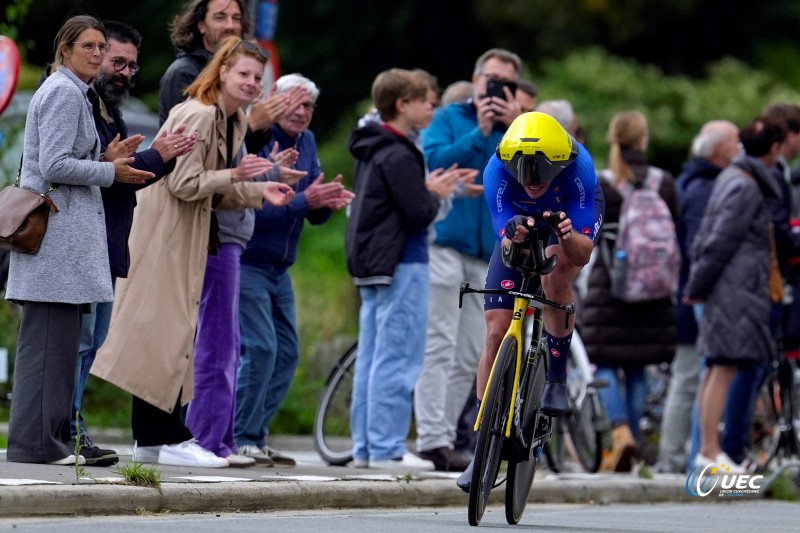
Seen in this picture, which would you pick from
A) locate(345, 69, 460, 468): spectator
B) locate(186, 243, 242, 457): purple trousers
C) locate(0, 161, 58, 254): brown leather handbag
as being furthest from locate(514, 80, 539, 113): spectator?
locate(0, 161, 58, 254): brown leather handbag

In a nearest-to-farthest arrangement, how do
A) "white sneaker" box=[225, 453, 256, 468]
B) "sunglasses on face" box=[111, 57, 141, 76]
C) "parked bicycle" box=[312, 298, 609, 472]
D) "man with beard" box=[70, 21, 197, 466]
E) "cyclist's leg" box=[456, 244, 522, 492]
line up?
"cyclist's leg" box=[456, 244, 522, 492] → "man with beard" box=[70, 21, 197, 466] → "sunglasses on face" box=[111, 57, 141, 76] → "white sneaker" box=[225, 453, 256, 468] → "parked bicycle" box=[312, 298, 609, 472]

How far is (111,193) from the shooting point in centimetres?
927

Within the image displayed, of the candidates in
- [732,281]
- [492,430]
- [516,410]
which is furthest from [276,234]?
[732,281]

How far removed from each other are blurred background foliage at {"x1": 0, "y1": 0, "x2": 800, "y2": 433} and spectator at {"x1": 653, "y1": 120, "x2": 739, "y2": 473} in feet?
25.1

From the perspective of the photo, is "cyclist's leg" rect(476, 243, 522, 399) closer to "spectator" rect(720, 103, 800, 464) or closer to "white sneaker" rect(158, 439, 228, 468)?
"white sneaker" rect(158, 439, 228, 468)

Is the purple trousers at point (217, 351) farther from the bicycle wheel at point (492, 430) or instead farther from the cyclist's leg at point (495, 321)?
the bicycle wheel at point (492, 430)

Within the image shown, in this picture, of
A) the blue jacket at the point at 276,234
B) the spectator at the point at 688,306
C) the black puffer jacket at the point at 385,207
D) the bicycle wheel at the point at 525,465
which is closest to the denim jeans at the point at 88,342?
the blue jacket at the point at 276,234

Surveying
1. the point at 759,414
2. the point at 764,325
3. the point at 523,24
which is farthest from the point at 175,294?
Result: the point at 523,24

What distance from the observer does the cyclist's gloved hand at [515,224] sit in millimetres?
8578

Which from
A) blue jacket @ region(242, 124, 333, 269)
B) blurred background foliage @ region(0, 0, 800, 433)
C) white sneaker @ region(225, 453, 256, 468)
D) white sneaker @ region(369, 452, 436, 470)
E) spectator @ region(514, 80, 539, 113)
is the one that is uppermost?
blurred background foliage @ region(0, 0, 800, 433)

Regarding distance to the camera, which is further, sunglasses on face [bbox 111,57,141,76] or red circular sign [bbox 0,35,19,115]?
red circular sign [bbox 0,35,19,115]

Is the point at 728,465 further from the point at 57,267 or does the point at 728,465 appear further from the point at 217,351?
the point at 57,267

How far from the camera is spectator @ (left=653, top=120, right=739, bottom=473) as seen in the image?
44.6 feet

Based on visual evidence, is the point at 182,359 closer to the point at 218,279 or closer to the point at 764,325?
the point at 218,279
